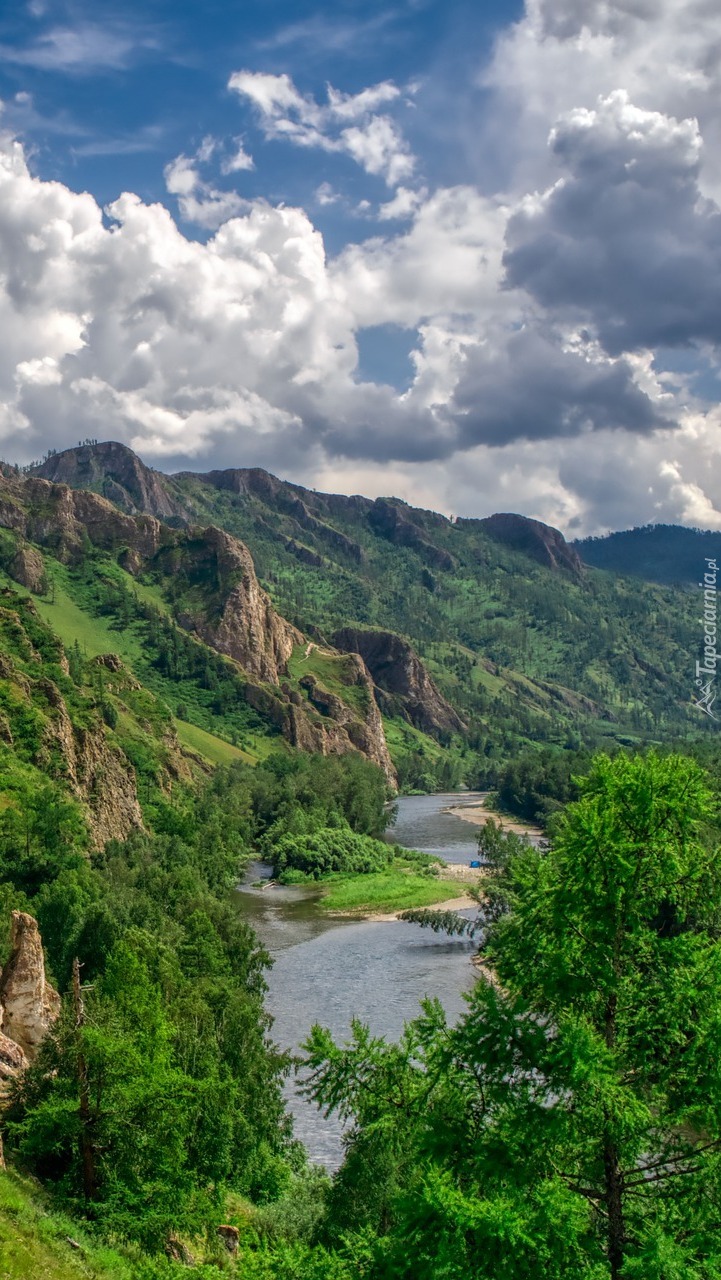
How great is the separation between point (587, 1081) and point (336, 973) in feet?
218

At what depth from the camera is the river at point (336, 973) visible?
55.4 metres

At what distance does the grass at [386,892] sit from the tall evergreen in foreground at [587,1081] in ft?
309

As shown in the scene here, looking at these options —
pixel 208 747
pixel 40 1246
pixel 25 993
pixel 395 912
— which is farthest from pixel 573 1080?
pixel 208 747

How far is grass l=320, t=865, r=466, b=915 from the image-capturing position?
107m

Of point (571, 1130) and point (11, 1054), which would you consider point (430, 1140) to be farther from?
point (11, 1054)

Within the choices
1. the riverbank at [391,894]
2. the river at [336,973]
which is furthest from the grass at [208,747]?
the river at [336,973]

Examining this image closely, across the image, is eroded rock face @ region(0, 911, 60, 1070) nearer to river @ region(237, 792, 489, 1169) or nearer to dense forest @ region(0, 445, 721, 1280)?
dense forest @ region(0, 445, 721, 1280)

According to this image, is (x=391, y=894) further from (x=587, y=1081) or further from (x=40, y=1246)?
(x=587, y=1081)

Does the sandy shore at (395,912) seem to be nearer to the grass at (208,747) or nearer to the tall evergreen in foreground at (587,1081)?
the grass at (208,747)

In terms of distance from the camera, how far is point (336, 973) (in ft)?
244

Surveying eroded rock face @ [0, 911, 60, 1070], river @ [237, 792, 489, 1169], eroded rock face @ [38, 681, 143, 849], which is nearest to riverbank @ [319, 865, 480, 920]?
river @ [237, 792, 489, 1169]

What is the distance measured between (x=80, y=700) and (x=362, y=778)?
7194 centimetres

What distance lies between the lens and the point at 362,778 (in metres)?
173

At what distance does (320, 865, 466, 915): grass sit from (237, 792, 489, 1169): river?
11.2 ft
